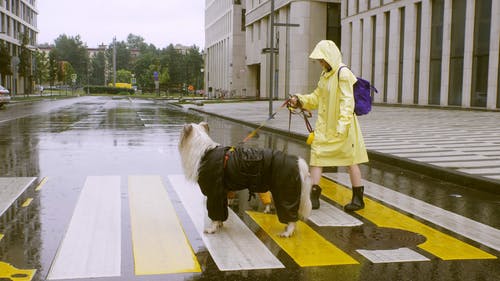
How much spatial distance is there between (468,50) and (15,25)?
6590 cm

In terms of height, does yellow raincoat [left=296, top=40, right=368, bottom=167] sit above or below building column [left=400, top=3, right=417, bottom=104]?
below

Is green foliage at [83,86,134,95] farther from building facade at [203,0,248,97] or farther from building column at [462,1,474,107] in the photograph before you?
building column at [462,1,474,107]

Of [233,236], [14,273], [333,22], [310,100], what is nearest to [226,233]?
[233,236]

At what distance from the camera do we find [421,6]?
3409cm

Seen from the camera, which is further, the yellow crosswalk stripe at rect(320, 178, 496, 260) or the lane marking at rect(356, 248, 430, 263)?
the yellow crosswalk stripe at rect(320, 178, 496, 260)

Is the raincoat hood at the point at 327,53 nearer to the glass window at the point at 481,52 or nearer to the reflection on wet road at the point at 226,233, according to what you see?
the reflection on wet road at the point at 226,233

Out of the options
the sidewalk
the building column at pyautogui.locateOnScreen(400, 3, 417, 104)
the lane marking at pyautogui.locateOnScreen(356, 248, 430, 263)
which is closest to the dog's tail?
the lane marking at pyautogui.locateOnScreen(356, 248, 430, 263)

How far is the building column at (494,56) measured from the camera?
27.6 meters

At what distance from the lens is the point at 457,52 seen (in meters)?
30.9

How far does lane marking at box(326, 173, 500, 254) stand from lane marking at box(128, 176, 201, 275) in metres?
2.72

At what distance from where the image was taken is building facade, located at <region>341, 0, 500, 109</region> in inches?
1138

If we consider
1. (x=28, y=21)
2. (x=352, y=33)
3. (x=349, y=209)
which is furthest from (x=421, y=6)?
(x=28, y=21)

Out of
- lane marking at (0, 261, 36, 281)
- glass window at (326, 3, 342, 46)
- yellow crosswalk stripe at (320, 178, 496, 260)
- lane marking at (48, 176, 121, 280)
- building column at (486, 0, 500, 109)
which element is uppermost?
glass window at (326, 3, 342, 46)

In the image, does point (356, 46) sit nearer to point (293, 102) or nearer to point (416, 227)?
point (293, 102)
